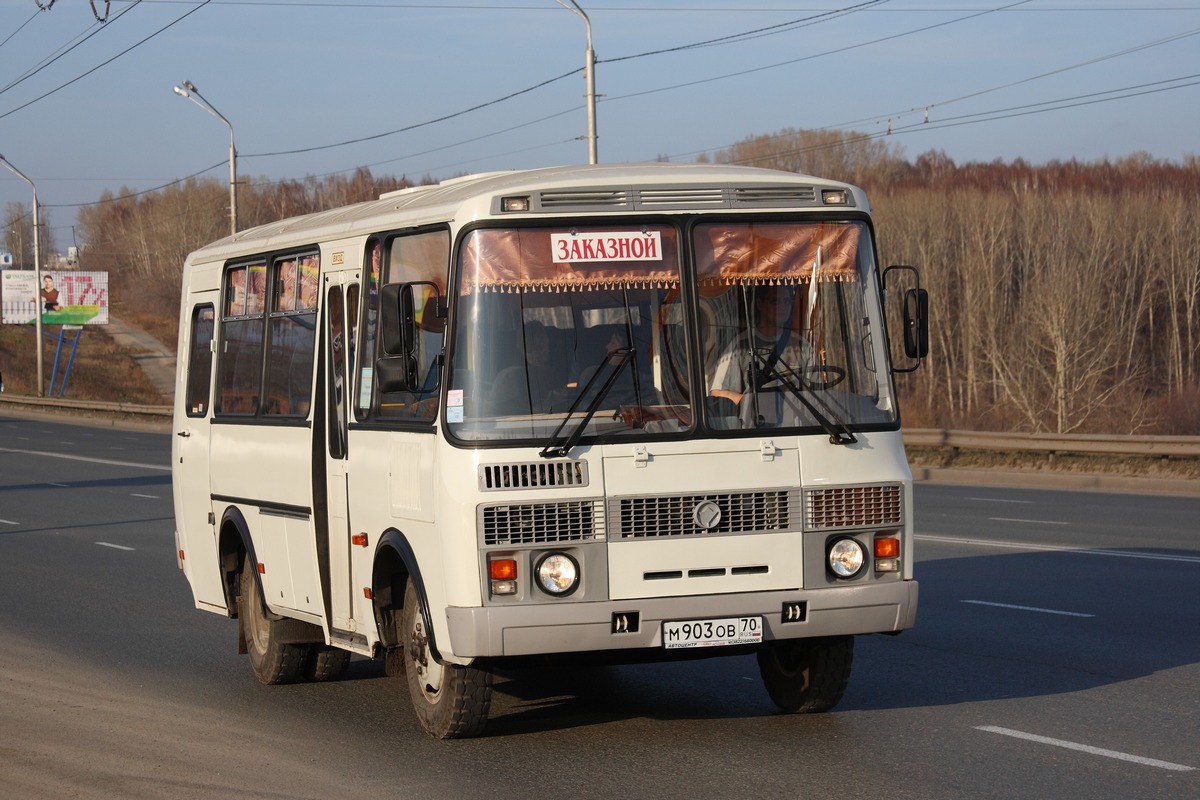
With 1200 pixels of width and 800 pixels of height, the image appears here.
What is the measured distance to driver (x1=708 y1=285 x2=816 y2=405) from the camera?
7.06 metres

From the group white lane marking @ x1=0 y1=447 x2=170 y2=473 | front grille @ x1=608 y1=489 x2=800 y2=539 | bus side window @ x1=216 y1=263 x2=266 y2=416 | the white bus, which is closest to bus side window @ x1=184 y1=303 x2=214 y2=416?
bus side window @ x1=216 y1=263 x2=266 y2=416

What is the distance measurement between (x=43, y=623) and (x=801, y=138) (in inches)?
→ 3371

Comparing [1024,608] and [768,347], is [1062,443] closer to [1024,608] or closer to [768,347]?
[1024,608]

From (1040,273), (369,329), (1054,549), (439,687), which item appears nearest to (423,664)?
(439,687)

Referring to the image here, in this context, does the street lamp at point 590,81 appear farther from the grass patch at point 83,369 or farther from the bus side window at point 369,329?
the grass patch at point 83,369

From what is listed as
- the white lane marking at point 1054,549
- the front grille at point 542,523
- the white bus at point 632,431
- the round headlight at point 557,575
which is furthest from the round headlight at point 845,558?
the white lane marking at point 1054,549

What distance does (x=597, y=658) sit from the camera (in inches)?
275

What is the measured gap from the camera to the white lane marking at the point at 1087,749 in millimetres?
6414

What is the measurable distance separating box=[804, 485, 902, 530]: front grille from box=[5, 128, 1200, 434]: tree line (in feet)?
142

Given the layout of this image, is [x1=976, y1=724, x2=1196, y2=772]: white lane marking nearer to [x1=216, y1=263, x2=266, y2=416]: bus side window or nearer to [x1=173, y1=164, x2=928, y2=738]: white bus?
Result: [x1=173, y1=164, x2=928, y2=738]: white bus

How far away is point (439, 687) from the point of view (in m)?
7.26

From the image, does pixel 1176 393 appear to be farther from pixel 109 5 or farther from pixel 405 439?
pixel 405 439

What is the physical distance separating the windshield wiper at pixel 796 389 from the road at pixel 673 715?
4.47ft

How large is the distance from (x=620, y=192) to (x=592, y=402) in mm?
983
